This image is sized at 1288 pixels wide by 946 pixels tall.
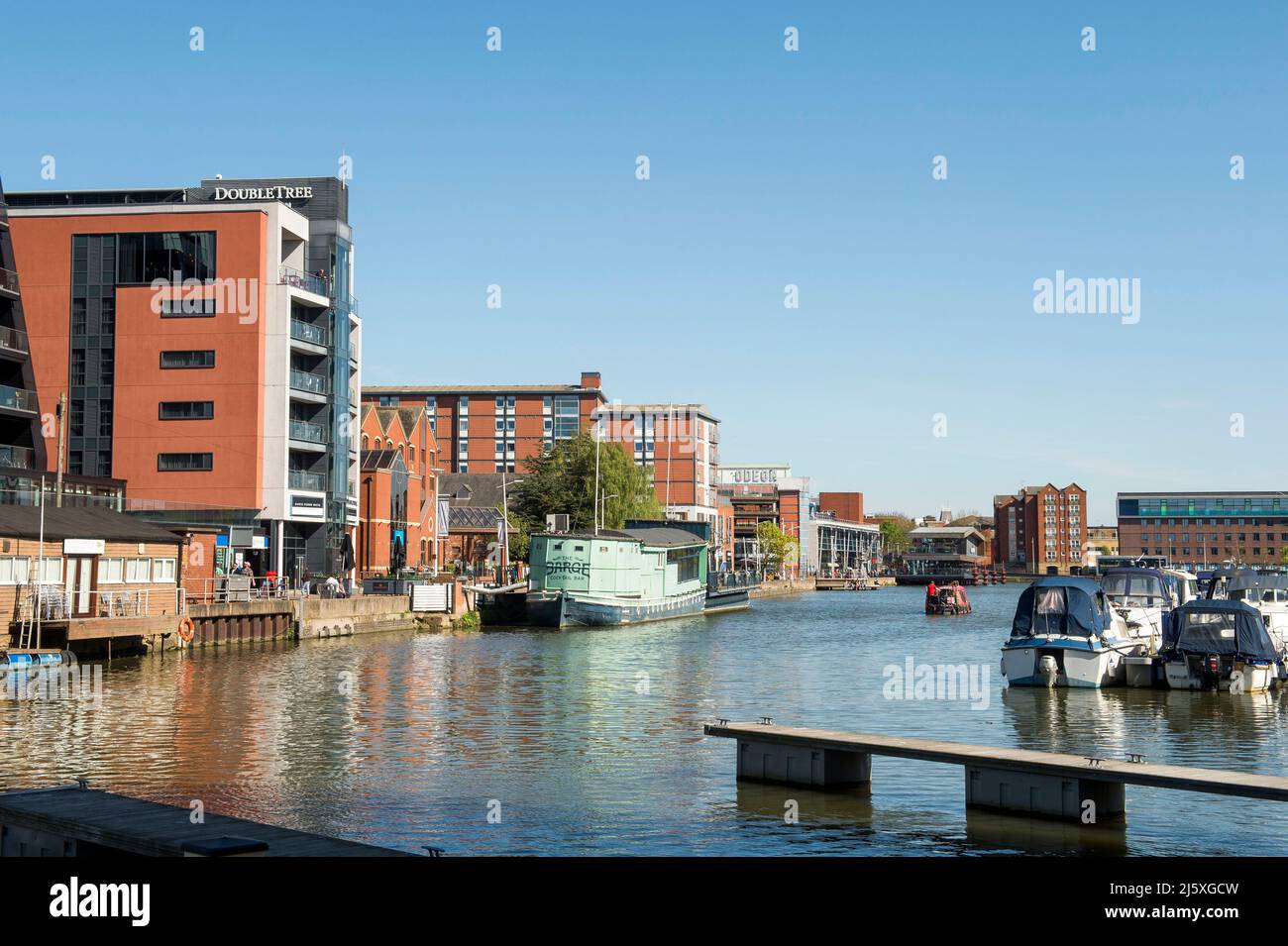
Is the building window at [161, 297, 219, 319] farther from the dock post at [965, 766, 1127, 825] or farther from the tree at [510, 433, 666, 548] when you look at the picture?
the dock post at [965, 766, 1127, 825]

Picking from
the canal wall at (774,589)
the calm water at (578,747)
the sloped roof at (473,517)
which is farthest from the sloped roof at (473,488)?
the calm water at (578,747)

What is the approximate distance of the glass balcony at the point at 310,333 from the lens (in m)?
85.8

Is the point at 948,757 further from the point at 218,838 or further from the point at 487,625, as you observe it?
the point at 487,625

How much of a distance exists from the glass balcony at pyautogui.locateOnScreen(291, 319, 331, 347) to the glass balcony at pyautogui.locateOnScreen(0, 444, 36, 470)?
2197 cm

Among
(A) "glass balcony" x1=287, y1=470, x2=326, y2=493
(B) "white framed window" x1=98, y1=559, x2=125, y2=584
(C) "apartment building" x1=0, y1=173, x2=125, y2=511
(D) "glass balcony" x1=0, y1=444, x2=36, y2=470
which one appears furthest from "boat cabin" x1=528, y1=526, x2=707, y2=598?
(B) "white framed window" x1=98, y1=559, x2=125, y2=584

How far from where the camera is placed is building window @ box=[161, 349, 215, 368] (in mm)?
83938

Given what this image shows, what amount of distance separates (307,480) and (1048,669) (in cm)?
5505

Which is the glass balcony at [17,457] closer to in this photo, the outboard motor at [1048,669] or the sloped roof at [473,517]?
the outboard motor at [1048,669]

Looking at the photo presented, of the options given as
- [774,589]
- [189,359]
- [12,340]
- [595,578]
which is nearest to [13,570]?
[12,340]

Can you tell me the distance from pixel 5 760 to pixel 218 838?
614 inches

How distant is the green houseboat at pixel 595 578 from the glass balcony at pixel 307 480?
1530 centimetres

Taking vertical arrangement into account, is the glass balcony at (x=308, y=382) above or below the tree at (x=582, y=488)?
above

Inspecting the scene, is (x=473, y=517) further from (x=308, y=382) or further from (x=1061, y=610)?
(x=1061, y=610)

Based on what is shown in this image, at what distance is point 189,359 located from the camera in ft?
276
